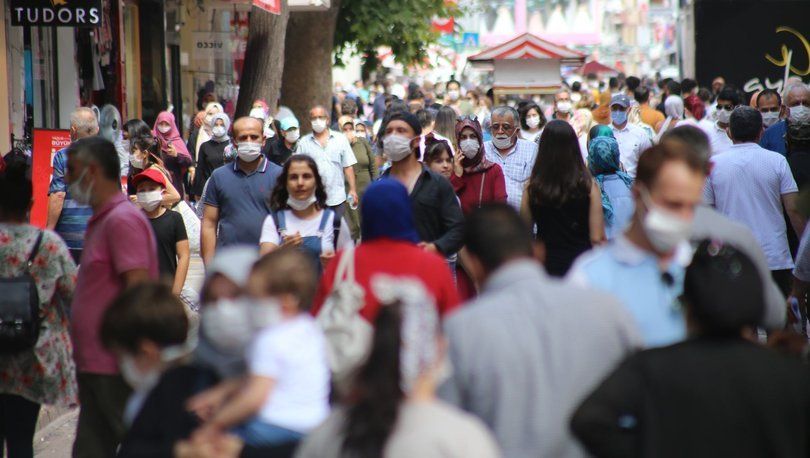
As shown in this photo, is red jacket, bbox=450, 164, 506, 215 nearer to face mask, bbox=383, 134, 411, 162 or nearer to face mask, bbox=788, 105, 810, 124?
face mask, bbox=383, 134, 411, 162

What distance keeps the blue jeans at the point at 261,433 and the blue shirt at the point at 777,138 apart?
7.76 meters

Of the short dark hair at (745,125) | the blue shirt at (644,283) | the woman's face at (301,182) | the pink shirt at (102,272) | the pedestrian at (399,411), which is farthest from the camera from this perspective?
the short dark hair at (745,125)

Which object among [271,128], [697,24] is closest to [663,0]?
[697,24]

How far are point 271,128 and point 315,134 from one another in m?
2.88

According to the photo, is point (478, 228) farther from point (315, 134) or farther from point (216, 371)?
point (315, 134)

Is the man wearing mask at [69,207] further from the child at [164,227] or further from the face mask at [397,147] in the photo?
the face mask at [397,147]

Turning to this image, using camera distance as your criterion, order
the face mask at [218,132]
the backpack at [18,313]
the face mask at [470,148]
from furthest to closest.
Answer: the face mask at [218,132] < the face mask at [470,148] < the backpack at [18,313]

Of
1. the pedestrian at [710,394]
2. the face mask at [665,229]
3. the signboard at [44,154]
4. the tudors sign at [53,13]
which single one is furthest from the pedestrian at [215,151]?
the pedestrian at [710,394]

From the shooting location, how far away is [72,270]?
6672 mm

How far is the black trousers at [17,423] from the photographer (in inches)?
258

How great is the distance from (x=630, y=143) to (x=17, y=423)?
27.7 feet

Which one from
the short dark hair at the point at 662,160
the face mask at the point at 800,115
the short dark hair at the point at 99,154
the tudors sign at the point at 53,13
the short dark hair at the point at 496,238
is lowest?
the short dark hair at the point at 496,238

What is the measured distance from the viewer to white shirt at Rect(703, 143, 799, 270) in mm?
8906

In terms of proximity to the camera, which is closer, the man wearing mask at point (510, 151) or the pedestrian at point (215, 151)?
the man wearing mask at point (510, 151)
